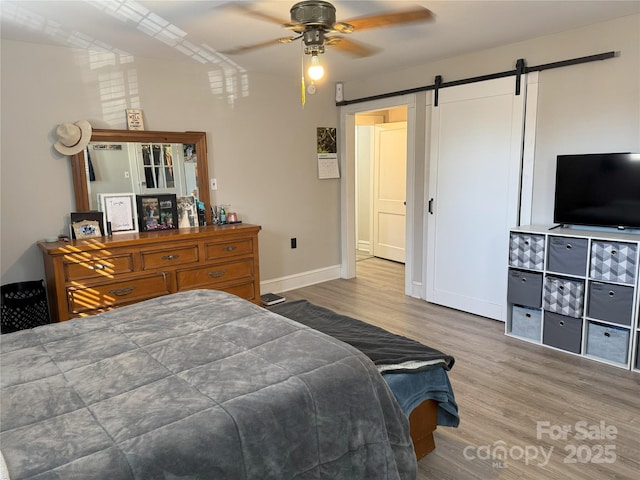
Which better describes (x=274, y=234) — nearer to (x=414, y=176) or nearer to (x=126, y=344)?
(x=414, y=176)

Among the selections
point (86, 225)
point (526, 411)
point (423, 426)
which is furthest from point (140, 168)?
point (526, 411)

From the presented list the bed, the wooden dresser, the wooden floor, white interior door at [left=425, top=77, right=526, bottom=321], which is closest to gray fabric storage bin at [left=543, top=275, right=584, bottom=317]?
the wooden floor

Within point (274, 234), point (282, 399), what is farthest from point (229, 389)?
point (274, 234)

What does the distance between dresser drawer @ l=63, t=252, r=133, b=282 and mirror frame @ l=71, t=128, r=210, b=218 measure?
606 millimetres

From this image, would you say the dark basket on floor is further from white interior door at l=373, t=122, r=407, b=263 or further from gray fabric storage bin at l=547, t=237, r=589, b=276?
white interior door at l=373, t=122, r=407, b=263

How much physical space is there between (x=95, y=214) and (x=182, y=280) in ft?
2.88

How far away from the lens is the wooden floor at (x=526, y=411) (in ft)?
6.74

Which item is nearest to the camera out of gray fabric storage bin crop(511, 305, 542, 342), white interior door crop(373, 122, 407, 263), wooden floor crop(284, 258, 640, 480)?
wooden floor crop(284, 258, 640, 480)

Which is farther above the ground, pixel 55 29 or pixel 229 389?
pixel 55 29

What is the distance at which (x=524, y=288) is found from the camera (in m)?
3.41

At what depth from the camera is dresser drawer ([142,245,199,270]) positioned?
11.3 ft

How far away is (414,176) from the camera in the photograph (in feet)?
14.9

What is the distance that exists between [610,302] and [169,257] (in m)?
3.28

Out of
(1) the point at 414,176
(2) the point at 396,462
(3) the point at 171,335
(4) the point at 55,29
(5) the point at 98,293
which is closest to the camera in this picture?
(2) the point at 396,462
